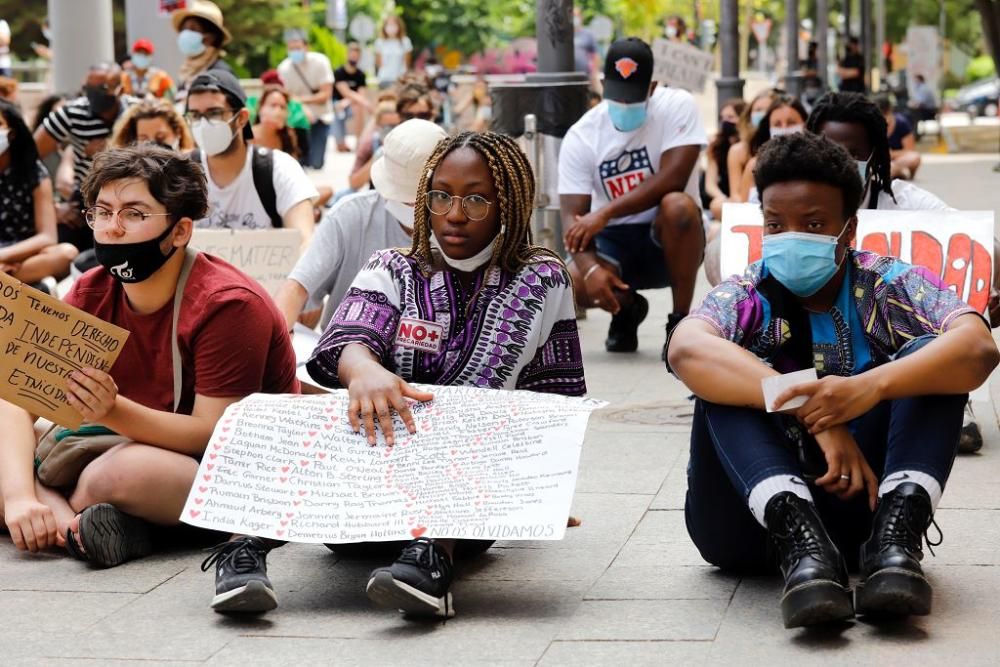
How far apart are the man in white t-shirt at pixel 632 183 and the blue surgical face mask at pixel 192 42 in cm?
292

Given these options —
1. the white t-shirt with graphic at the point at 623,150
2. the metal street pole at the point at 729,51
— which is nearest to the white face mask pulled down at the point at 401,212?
the white t-shirt with graphic at the point at 623,150

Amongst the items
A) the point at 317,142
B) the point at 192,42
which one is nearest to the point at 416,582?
the point at 192,42

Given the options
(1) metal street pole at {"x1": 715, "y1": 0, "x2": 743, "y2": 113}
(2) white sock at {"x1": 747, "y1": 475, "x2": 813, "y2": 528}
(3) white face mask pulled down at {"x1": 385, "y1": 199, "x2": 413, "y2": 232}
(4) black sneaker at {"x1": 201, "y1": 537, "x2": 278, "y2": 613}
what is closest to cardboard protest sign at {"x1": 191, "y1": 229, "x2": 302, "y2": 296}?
(3) white face mask pulled down at {"x1": 385, "y1": 199, "x2": 413, "y2": 232}

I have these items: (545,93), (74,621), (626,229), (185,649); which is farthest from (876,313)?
(545,93)

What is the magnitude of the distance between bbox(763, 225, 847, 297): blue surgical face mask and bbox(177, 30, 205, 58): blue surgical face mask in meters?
6.84

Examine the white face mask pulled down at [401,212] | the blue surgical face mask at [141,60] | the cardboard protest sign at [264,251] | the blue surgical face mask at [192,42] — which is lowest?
the cardboard protest sign at [264,251]

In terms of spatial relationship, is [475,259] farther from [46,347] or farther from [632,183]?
[632,183]

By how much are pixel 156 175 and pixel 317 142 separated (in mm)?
18397

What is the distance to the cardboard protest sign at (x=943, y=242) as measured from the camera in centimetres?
602

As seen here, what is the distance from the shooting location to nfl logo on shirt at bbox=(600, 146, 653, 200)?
8.58 meters

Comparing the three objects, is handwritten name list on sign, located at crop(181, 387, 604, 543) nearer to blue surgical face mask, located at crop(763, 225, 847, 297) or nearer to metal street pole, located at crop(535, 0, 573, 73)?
blue surgical face mask, located at crop(763, 225, 847, 297)

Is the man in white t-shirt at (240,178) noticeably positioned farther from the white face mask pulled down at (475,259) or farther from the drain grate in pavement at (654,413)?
the white face mask pulled down at (475,259)

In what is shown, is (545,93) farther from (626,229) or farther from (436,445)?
(436,445)

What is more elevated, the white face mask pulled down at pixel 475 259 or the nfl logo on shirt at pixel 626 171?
the white face mask pulled down at pixel 475 259
